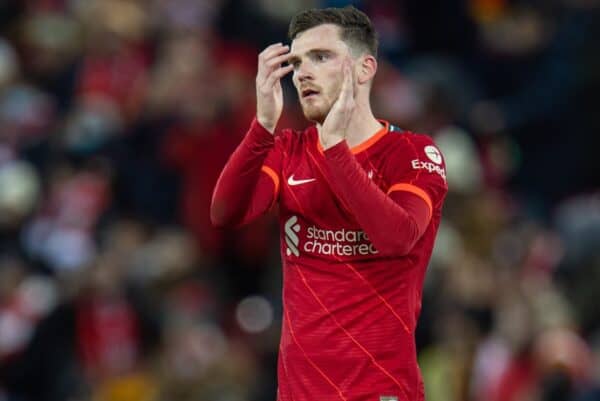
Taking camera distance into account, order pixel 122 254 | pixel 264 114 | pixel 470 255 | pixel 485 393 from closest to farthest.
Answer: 1. pixel 264 114
2. pixel 485 393
3. pixel 470 255
4. pixel 122 254

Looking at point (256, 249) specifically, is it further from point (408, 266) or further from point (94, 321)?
point (408, 266)

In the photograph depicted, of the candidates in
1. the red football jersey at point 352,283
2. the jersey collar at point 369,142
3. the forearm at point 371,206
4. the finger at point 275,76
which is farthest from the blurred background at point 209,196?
the finger at point 275,76

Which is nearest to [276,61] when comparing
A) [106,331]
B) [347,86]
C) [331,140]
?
[347,86]

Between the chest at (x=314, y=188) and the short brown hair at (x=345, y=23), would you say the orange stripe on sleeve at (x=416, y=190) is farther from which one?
the short brown hair at (x=345, y=23)

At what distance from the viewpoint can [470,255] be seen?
34.3 ft

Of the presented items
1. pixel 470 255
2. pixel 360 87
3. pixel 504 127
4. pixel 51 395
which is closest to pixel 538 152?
pixel 504 127

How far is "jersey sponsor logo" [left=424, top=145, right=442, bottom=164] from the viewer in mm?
5629

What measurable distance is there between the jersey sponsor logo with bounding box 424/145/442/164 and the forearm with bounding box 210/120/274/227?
1.85ft

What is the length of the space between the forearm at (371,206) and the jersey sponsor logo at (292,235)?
442mm

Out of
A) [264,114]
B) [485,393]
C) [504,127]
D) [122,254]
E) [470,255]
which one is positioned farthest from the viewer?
[504,127]

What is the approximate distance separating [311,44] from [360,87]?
264 mm

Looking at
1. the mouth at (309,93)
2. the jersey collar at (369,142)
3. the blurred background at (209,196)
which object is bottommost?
the blurred background at (209,196)

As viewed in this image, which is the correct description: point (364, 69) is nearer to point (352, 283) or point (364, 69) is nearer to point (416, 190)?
point (416, 190)

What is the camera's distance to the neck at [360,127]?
5.70 m
